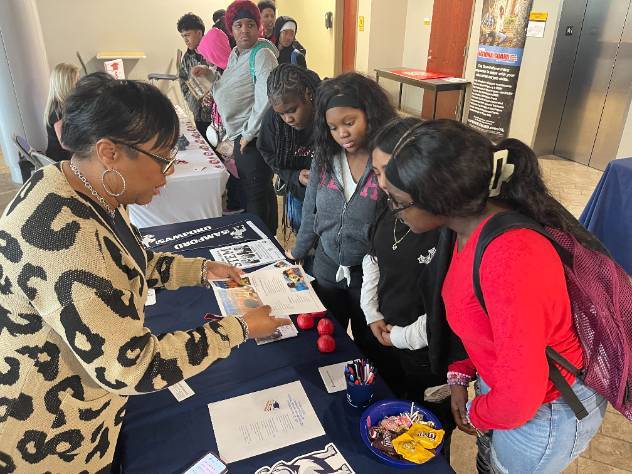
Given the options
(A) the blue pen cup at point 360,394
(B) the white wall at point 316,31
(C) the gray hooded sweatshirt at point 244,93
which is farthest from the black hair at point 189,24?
(B) the white wall at point 316,31

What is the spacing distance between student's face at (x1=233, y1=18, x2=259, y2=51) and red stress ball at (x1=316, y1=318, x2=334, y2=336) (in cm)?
202

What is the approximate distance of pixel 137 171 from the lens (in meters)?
0.85

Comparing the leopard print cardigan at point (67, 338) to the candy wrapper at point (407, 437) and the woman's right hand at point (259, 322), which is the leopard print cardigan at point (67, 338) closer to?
the woman's right hand at point (259, 322)

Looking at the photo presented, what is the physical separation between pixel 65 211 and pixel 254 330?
18.3 inches

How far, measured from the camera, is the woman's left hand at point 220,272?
53.5 inches

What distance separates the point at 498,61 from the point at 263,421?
5.23 meters

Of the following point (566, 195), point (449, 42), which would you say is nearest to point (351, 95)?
point (566, 195)

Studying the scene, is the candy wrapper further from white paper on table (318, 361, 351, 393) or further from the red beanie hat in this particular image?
the red beanie hat

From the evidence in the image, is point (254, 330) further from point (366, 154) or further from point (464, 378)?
point (366, 154)

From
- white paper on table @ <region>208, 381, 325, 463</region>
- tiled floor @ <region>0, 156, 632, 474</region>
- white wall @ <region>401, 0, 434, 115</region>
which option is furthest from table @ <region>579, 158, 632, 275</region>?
Answer: white wall @ <region>401, 0, 434, 115</region>

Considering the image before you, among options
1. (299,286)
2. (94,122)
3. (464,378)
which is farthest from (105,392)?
(464,378)

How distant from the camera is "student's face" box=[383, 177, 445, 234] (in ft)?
2.93

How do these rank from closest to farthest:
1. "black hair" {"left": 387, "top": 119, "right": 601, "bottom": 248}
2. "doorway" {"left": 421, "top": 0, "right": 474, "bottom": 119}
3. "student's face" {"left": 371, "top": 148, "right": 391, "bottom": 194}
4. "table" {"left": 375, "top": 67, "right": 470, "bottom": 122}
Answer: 1. "black hair" {"left": 387, "top": 119, "right": 601, "bottom": 248}
2. "student's face" {"left": 371, "top": 148, "right": 391, "bottom": 194}
3. "table" {"left": 375, "top": 67, "right": 470, "bottom": 122}
4. "doorway" {"left": 421, "top": 0, "right": 474, "bottom": 119}

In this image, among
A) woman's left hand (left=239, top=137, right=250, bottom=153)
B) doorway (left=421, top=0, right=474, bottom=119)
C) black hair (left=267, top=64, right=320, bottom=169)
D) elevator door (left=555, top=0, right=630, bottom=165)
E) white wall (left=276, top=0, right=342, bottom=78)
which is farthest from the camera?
white wall (left=276, top=0, right=342, bottom=78)
